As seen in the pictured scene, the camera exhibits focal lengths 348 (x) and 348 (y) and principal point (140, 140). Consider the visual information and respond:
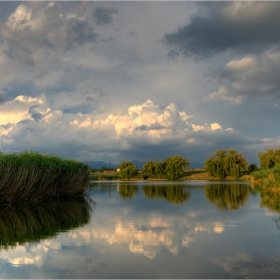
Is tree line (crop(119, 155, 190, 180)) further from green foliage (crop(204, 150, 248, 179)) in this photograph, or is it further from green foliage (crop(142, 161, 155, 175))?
green foliage (crop(204, 150, 248, 179))

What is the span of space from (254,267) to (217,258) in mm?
869

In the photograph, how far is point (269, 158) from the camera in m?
52.2

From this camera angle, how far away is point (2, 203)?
57.3ft

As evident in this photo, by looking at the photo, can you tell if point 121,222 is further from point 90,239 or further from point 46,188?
point 46,188

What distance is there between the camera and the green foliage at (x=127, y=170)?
76.2 meters

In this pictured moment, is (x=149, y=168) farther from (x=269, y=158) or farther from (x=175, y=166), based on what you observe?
(x=269, y=158)

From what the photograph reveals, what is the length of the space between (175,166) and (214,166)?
410 inches

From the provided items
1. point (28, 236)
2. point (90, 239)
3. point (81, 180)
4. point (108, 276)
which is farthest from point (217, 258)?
point (81, 180)

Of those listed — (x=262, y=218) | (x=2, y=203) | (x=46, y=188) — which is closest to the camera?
(x=262, y=218)

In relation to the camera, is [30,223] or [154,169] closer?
[30,223]

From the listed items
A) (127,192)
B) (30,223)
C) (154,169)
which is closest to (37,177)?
(30,223)

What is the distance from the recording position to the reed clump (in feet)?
55.6

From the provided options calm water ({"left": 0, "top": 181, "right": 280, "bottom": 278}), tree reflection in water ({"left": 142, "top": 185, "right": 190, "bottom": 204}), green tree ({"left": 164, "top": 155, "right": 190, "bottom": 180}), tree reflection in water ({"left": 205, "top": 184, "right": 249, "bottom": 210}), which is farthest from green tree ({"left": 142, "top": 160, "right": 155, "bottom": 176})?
calm water ({"left": 0, "top": 181, "right": 280, "bottom": 278})

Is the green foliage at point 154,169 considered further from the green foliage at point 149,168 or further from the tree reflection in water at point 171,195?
the tree reflection in water at point 171,195
